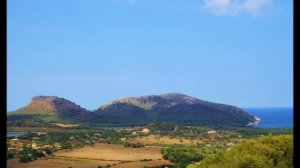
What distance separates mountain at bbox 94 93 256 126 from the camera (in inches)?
1563

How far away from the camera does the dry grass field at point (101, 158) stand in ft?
64.3

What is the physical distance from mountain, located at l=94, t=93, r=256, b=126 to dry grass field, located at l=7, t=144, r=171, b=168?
13864mm

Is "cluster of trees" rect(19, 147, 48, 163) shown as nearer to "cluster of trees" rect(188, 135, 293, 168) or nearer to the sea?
the sea

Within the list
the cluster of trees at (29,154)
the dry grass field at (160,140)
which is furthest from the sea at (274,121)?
the dry grass field at (160,140)

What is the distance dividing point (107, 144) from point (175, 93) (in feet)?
75.6

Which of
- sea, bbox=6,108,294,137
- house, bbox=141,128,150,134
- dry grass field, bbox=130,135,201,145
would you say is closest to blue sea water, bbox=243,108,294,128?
sea, bbox=6,108,294,137

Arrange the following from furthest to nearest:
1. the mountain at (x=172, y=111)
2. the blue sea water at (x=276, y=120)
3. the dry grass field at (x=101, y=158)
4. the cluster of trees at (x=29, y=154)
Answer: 1. the mountain at (x=172, y=111)
2. the dry grass field at (x=101, y=158)
3. the cluster of trees at (x=29, y=154)
4. the blue sea water at (x=276, y=120)

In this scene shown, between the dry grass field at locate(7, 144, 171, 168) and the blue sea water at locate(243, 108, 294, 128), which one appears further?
the dry grass field at locate(7, 144, 171, 168)

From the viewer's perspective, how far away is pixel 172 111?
43062 mm

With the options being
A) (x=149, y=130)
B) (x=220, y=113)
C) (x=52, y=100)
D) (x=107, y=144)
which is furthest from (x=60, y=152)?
(x=220, y=113)

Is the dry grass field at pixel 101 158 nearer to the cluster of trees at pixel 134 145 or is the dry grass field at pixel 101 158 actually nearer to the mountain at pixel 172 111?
the cluster of trees at pixel 134 145

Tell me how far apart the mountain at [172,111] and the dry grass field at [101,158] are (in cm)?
1386

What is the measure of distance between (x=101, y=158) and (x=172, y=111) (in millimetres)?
21607

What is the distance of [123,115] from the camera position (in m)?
41.1
